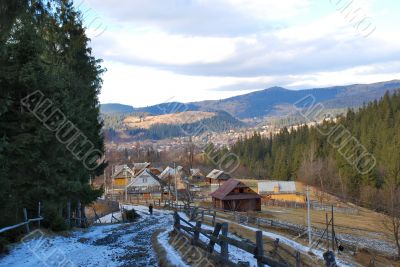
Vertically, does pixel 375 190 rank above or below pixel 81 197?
below

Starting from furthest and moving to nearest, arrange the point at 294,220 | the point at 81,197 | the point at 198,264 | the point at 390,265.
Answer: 1. the point at 294,220
2. the point at 390,265
3. the point at 81,197
4. the point at 198,264

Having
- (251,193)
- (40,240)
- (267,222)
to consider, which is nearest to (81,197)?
(40,240)

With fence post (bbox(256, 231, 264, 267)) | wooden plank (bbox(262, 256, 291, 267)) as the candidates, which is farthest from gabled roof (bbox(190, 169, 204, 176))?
wooden plank (bbox(262, 256, 291, 267))

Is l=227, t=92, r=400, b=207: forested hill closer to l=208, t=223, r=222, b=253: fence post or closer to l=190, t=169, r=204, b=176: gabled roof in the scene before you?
l=190, t=169, r=204, b=176: gabled roof

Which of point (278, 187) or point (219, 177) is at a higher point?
point (219, 177)

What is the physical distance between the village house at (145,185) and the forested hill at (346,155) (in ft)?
122

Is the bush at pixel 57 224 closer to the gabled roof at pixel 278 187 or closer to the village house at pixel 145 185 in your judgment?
the village house at pixel 145 185

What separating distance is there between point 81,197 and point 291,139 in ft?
419

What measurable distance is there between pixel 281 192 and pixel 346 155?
21.0 metres

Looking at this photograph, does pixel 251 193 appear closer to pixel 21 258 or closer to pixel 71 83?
pixel 71 83

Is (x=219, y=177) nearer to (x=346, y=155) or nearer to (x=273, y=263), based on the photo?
(x=346, y=155)

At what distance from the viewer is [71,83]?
2716cm

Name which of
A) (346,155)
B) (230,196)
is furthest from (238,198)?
(346,155)

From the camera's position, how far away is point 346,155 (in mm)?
103188
